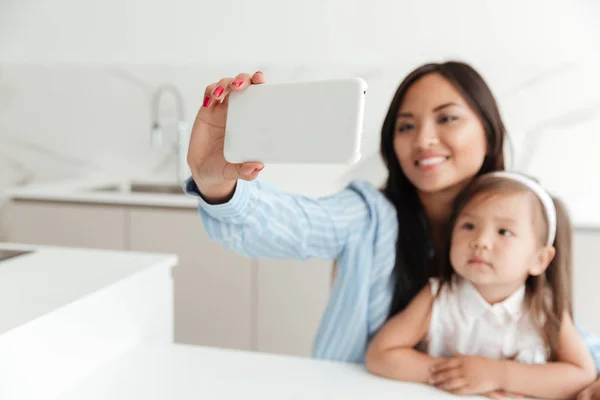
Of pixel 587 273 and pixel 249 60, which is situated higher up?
pixel 249 60

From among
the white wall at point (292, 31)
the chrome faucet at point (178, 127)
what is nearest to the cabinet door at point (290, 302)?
the chrome faucet at point (178, 127)

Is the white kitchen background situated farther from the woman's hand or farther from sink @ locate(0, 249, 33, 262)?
the woman's hand

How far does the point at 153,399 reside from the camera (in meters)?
0.87

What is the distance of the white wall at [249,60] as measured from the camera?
2.45 meters

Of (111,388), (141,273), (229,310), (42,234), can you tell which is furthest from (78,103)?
(111,388)

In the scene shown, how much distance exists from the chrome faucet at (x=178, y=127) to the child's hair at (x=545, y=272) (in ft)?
5.92

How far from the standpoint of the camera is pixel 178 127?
2727 millimetres

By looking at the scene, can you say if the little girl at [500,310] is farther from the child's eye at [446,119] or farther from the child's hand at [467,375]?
the child's eye at [446,119]

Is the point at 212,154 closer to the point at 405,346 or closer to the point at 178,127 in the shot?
the point at 405,346

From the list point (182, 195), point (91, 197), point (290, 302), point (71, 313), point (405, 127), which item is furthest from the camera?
point (182, 195)

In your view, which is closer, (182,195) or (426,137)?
(426,137)

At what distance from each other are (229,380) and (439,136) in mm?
539

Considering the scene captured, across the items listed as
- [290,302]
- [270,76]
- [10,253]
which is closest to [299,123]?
[10,253]

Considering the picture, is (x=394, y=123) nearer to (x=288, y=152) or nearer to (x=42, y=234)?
(x=288, y=152)
